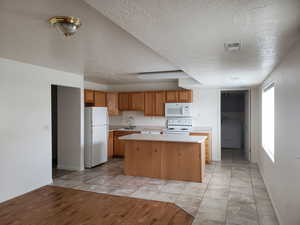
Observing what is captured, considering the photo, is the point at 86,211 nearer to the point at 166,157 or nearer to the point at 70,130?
the point at 166,157

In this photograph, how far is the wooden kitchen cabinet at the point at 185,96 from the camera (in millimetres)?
6480

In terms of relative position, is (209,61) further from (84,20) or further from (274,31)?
(84,20)

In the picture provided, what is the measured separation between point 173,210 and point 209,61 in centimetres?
216

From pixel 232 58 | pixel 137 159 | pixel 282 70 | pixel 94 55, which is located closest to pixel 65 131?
pixel 137 159

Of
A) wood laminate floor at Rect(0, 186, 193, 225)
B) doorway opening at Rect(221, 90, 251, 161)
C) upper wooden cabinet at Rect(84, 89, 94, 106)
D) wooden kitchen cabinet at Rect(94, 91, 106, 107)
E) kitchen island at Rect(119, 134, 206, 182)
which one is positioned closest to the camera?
wood laminate floor at Rect(0, 186, 193, 225)

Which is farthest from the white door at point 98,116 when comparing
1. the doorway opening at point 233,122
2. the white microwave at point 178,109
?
the doorway opening at point 233,122

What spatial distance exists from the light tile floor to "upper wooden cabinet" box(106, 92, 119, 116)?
182 centimetres

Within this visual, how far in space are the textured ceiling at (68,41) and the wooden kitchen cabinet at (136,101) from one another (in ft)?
7.65

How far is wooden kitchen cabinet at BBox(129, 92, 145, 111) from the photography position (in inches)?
274

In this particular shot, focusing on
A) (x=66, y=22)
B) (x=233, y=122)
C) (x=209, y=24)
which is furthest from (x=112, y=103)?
(x=209, y=24)

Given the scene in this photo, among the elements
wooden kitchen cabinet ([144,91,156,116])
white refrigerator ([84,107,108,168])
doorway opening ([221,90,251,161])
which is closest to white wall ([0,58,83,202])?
white refrigerator ([84,107,108,168])

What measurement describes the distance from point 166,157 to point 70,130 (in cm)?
252

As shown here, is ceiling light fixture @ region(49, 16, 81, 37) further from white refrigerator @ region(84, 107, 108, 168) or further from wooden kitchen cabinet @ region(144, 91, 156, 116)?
wooden kitchen cabinet @ region(144, 91, 156, 116)

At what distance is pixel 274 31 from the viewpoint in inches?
70.0
